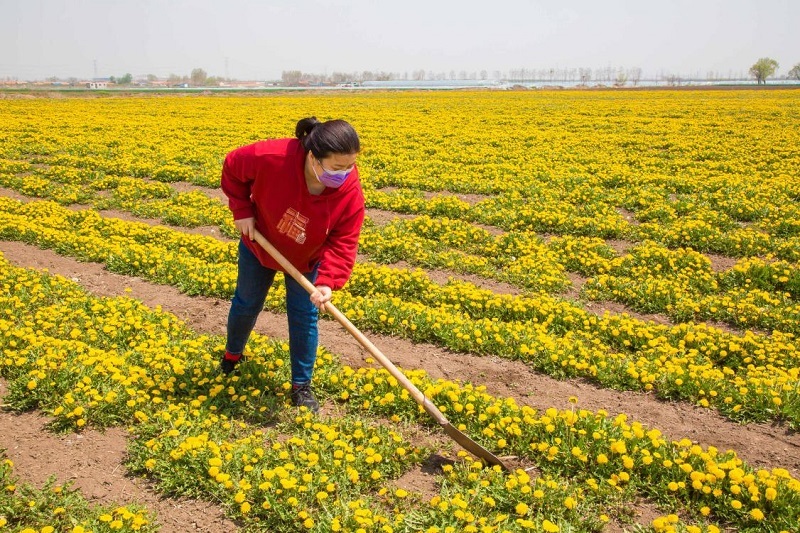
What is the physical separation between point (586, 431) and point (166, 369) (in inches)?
132

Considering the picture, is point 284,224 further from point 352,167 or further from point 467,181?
point 467,181

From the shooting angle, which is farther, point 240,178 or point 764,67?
point 764,67

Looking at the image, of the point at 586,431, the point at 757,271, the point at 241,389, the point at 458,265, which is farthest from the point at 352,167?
the point at 757,271

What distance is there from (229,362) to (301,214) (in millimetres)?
1650

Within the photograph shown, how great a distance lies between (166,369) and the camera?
15.8ft

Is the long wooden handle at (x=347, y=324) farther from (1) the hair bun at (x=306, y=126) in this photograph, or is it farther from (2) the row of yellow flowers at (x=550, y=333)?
(2) the row of yellow flowers at (x=550, y=333)

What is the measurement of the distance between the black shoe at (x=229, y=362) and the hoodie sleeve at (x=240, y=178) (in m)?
1.30

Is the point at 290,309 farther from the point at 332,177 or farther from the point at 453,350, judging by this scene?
the point at 453,350

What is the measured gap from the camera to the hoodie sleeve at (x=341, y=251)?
3.95 m

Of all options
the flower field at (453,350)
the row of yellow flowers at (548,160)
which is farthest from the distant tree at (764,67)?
the flower field at (453,350)

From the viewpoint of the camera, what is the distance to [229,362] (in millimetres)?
4777

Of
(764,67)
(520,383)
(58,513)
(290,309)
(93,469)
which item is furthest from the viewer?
(764,67)

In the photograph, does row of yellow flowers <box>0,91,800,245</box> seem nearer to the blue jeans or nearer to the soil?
the soil

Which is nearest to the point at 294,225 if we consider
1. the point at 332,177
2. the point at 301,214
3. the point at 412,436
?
the point at 301,214
